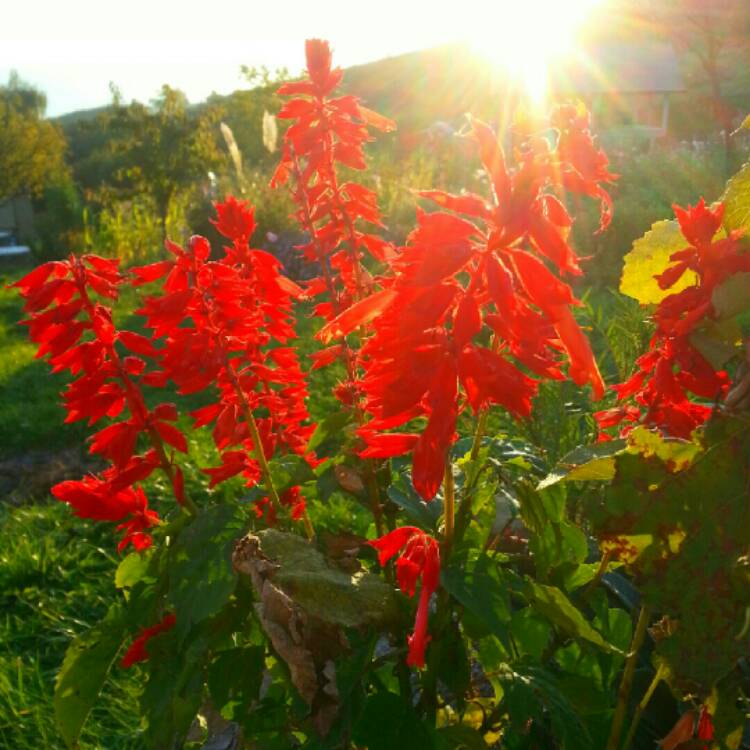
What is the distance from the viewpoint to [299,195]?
69.7 inches

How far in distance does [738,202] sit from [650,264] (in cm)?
24

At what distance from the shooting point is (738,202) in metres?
1.01

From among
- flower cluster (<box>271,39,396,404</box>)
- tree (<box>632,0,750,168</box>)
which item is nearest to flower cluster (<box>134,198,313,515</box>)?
flower cluster (<box>271,39,396,404</box>)

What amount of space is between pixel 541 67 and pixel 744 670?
31284 mm

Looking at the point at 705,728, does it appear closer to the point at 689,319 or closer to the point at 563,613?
the point at 563,613

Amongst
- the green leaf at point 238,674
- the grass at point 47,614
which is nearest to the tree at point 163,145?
the grass at point 47,614

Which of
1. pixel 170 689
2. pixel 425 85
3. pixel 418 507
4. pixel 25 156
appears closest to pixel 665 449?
pixel 418 507

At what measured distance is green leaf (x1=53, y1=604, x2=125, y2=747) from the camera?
62.6 inches

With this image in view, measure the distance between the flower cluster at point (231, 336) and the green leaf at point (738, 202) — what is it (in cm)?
76

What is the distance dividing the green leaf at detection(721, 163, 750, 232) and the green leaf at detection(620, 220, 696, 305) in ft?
0.67

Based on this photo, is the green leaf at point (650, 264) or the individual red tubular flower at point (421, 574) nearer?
the individual red tubular flower at point (421, 574)

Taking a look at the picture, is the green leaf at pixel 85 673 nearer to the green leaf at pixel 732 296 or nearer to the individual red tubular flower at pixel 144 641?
the individual red tubular flower at pixel 144 641

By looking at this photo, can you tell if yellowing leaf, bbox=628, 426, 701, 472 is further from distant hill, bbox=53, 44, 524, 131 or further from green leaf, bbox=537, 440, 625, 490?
distant hill, bbox=53, 44, 524, 131

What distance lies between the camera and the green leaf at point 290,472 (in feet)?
5.13
